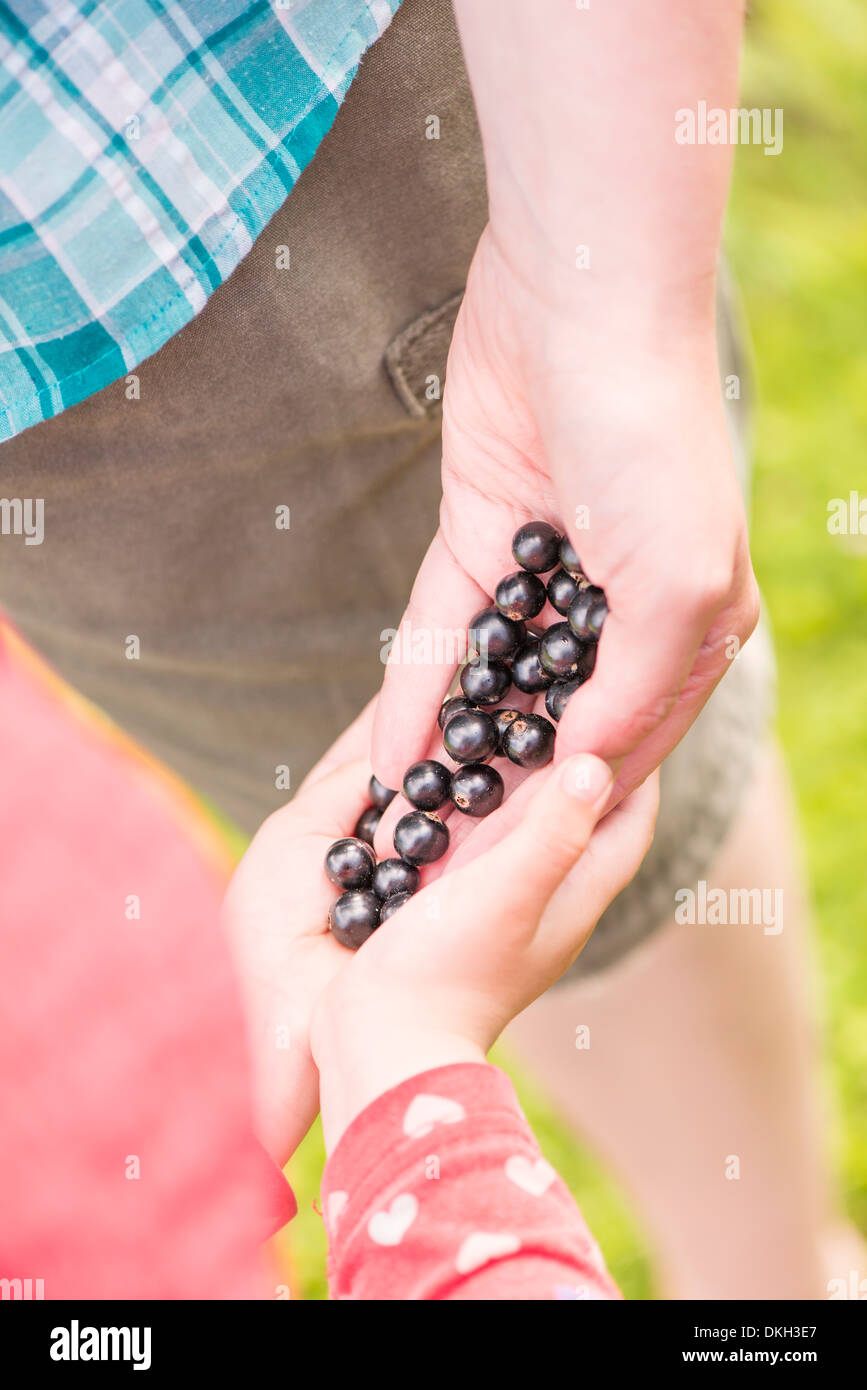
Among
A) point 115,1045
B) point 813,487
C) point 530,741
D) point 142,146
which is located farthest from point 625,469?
point 813,487

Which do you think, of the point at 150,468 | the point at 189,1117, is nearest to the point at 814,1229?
the point at 189,1117

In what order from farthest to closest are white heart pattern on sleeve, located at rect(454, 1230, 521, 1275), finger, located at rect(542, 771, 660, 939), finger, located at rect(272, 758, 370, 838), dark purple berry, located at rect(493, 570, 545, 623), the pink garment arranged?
1. the pink garment
2. finger, located at rect(272, 758, 370, 838)
3. dark purple berry, located at rect(493, 570, 545, 623)
4. finger, located at rect(542, 771, 660, 939)
5. white heart pattern on sleeve, located at rect(454, 1230, 521, 1275)

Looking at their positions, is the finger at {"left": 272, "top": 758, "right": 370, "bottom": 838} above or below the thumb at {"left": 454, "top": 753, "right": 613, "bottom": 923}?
above

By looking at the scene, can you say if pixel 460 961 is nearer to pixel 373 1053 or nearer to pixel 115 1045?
pixel 373 1053

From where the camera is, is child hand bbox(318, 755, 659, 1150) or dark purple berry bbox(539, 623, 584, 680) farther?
dark purple berry bbox(539, 623, 584, 680)

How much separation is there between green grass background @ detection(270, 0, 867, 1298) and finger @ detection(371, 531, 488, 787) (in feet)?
4.24

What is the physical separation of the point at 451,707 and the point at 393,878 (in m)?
0.19

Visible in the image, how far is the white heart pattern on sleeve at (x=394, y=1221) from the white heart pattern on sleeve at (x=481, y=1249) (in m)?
0.05

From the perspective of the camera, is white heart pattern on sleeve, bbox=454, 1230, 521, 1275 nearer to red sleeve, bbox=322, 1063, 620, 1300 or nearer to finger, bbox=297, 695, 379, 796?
red sleeve, bbox=322, 1063, 620, 1300

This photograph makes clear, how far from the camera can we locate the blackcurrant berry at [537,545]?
1136 millimetres

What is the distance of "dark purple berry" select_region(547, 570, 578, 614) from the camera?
3.79 feet

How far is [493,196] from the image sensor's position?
959 mm

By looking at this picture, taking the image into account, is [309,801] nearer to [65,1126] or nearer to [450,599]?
[450,599]

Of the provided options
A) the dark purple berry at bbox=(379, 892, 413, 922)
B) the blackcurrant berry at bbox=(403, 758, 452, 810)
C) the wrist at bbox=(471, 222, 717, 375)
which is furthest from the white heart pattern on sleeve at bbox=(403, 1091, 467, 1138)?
the wrist at bbox=(471, 222, 717, 375)
